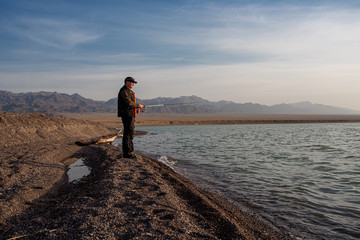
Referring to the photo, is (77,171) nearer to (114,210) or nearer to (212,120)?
(114,210)

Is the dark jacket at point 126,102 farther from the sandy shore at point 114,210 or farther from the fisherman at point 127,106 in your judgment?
the sandy shore at point 114,210

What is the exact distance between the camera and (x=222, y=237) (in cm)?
388

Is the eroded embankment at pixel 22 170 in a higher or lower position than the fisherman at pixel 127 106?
lower

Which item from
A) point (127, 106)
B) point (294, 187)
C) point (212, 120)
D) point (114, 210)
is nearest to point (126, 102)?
point (127, 106)

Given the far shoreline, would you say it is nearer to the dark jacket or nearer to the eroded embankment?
the eroded embankment

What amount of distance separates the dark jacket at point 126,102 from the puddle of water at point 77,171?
2.46 meters

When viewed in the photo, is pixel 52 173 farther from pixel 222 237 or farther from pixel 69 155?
pixel 222 237

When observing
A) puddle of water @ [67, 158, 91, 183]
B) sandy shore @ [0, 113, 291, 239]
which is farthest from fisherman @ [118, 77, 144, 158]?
puddle of water @ [67, 158, 91, 183]

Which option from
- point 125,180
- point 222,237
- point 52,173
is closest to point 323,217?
point 222,237

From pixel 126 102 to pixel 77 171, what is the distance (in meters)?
3.13

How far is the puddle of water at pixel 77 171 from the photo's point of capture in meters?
7.82

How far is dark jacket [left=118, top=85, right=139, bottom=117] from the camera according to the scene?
8570 mm

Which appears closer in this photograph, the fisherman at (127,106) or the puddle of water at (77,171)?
the puddle of water at (77,171)

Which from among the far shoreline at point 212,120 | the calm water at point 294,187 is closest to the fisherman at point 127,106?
the calm water at point 294,187
